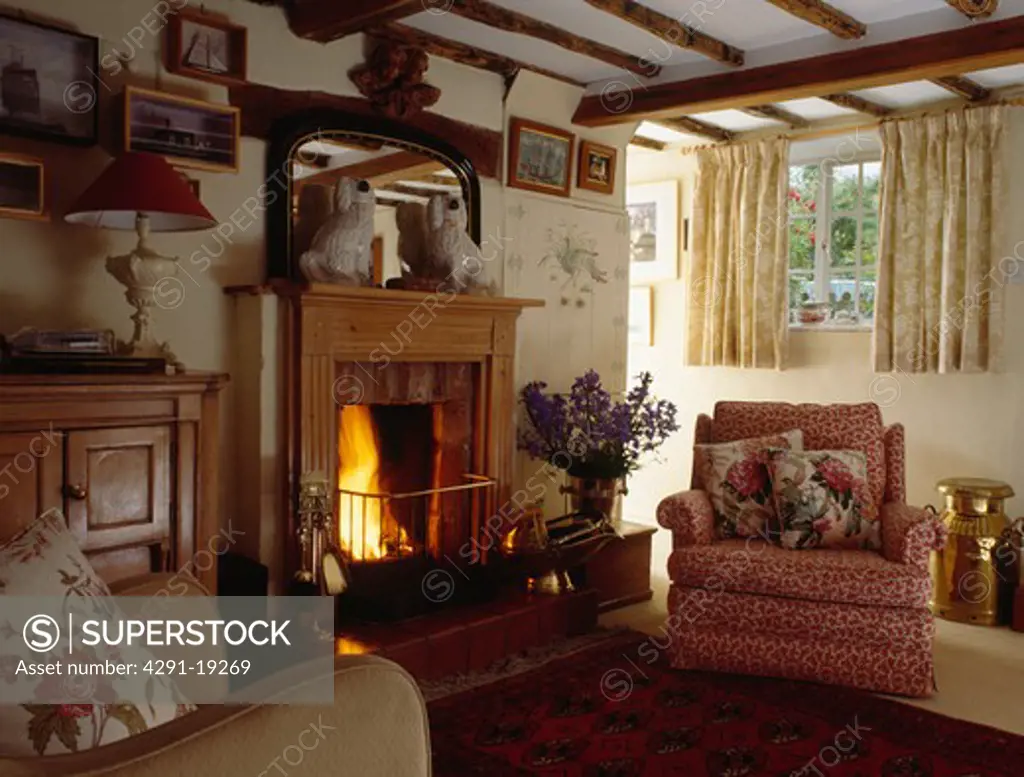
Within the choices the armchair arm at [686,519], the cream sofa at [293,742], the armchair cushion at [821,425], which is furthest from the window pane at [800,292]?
the cream sofa at [293,742]

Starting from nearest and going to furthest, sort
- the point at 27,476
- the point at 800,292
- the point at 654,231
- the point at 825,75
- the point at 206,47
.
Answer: the point at 27,476
the point at 206,47
the point at 825,75
the point at 800,292
the point at 654,231

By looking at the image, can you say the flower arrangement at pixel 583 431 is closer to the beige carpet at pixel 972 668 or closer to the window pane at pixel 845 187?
the beige carpet at pixel 972 668

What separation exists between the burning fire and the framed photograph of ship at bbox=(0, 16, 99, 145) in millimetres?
1305

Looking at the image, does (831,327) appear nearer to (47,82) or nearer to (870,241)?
(870,241)

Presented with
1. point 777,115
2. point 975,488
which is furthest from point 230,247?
point 975,488

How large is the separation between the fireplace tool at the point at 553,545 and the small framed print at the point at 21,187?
6.70 feet

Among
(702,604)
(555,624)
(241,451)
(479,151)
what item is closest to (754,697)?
(702,604)

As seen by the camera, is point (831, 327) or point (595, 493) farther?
point (831, 327)

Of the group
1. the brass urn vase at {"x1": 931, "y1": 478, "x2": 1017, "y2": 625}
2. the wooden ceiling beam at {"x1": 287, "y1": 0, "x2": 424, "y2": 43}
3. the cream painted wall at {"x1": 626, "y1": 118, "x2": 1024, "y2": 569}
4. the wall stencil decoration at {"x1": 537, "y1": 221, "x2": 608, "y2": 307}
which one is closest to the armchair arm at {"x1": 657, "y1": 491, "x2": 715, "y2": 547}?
the wall stencil decoration at {"x1": 537, "y1": 221, "x2": 608, "y2": 307}

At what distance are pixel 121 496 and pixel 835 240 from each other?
401 centimetres

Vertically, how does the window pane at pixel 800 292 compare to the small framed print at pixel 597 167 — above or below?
below

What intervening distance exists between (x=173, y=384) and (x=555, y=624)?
1901 mm

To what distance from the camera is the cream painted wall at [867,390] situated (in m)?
4.46

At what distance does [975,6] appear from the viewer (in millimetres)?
3211
